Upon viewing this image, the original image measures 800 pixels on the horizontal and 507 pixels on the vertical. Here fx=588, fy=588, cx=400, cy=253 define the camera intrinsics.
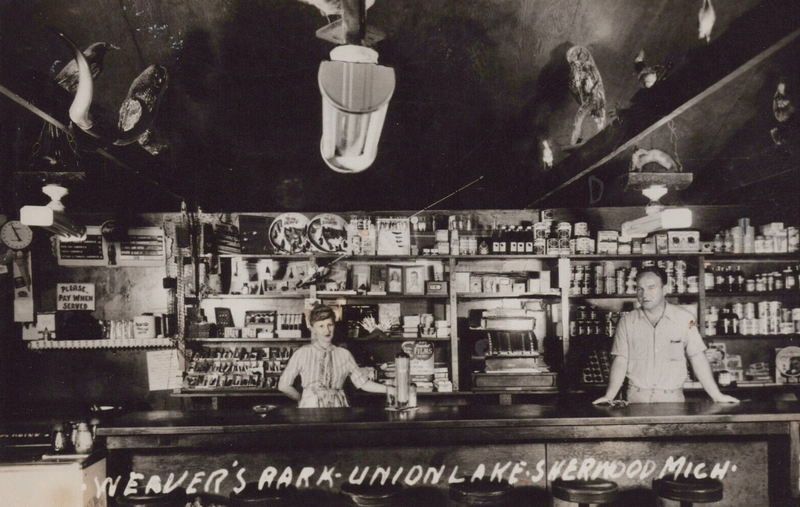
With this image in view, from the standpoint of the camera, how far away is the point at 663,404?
361 centimetres

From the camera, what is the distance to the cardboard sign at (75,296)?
5.74m

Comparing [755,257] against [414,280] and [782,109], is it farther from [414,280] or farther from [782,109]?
[414,280]

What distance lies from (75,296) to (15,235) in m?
0.77

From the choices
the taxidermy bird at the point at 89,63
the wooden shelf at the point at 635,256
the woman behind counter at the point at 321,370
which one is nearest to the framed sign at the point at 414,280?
the wooden shelf at the point at 635,256

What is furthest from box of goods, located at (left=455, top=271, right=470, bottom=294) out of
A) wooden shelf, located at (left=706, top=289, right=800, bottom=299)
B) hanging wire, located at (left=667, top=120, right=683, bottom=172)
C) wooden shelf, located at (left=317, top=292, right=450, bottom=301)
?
wooden shelf, located at (left=706, top=289, right=800, bottom=299)

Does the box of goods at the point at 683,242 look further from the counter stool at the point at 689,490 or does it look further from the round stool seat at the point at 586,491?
the round stool seat at the point at 586,491

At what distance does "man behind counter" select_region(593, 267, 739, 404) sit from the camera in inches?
165

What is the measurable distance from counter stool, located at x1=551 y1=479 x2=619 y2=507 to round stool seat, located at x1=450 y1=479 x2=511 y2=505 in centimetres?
26

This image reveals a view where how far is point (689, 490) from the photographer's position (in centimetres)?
292

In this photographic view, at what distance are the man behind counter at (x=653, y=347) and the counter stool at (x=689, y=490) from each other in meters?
1.13

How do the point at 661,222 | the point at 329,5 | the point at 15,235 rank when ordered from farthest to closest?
1. the point at 15,235
2. the point at 661,222
3. the point at 329,5

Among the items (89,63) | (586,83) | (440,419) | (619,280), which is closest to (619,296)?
(619,280)

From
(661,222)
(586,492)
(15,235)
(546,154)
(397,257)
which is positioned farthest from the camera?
(397,257)

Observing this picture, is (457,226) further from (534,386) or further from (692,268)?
(692,268)
